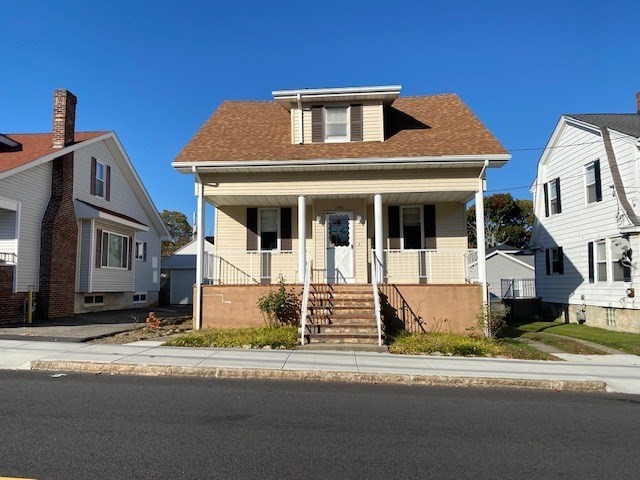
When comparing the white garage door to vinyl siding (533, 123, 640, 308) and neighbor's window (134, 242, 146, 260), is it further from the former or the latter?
vinyl siding (533, 123, 640, 308)

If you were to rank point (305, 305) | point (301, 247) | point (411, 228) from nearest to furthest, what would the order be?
point (305, 305) < point (301, 247) < point (411, 228)

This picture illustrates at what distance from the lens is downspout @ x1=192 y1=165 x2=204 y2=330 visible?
1288 centimetres

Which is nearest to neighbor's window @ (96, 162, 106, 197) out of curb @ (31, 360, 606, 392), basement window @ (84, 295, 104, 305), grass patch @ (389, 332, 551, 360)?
basement window @ (84, 295, 104, 305)

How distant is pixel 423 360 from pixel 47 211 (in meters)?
14.0

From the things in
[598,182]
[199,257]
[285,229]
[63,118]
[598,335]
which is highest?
[63,118]

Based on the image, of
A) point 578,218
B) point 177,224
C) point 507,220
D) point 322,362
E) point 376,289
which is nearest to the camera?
point 322,362

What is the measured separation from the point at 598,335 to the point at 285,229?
10.0 m

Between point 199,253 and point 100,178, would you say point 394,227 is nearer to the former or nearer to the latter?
point 199,253

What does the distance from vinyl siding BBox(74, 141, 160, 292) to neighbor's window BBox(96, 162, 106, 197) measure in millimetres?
214

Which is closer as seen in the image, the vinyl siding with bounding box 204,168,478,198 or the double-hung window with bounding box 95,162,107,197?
the vinyl siding with bounding box 204,168,478,198

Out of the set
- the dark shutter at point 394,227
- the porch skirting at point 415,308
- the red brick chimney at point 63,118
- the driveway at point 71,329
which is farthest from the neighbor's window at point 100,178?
the dark shutter at point 394,227

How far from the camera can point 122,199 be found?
2180cm

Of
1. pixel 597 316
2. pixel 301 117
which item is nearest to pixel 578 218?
pixel 597 316

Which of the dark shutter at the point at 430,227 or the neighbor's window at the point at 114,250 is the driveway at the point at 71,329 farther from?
the dark shutter at the point at 430,227
